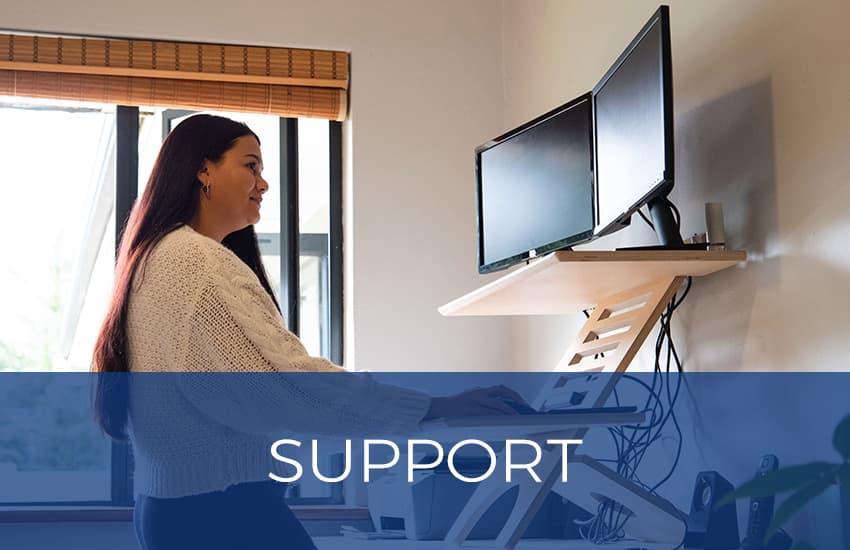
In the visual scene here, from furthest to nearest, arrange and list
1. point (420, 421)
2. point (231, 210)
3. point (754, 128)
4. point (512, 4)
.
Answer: point (512, 4) → point (754, 128) → point (231, 210) → point (420, 421)

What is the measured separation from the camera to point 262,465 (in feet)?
4.98

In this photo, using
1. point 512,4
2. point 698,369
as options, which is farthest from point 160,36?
point 698,369

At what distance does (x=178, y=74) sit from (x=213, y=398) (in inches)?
83.4

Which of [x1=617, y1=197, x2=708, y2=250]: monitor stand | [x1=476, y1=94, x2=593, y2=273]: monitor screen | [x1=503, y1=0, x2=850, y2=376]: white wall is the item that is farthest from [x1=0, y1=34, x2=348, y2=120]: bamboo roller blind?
[x1=617, y1=197, x2=708, y2=250]: monitor stand

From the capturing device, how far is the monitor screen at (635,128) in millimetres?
1785

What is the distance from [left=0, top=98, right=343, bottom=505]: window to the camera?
11.3 feet

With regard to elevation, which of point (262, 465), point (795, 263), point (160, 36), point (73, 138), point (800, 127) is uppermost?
point (160, 36)

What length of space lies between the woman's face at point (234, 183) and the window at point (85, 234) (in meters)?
1.78

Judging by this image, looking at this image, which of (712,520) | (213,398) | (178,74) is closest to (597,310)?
(712,520)

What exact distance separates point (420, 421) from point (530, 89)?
80.5 inches

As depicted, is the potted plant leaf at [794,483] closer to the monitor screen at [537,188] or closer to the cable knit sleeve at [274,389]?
the cable knit sleeve at [274,389]

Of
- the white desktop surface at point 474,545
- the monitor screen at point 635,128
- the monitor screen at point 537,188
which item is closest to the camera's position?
the monitor screen at point 635,128

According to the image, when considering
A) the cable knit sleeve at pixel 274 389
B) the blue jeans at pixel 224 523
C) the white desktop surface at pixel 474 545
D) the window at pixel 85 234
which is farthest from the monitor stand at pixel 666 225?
the window at pixel 85 234

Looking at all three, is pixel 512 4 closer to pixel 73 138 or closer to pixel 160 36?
pixel 160 36
